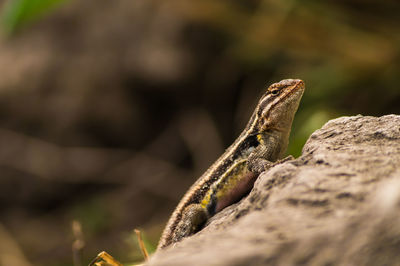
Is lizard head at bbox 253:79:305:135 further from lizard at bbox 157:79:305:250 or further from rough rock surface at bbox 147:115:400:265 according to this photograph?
rough rock surface at bbox 147:115:400:265

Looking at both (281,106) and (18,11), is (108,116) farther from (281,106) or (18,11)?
(18,11)

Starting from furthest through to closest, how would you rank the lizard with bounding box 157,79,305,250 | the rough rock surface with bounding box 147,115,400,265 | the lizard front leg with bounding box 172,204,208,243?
the lizard with bounding box 157,79,305,250
the lizard front leg with bounding box 172,204,208,243
the rough rock surface with bounding box 147,115,400,265

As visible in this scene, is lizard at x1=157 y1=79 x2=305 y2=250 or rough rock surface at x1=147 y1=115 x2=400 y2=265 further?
lizard at x1=157 y1=79 x2=305 y2=250

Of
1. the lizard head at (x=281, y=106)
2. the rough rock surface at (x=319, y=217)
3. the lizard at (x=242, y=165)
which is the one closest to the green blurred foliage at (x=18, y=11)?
the lizard at (x=242, y=165)

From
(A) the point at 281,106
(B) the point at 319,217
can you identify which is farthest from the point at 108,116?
(B) the point at 319,217

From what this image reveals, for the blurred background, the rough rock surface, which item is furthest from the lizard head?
the blurred background

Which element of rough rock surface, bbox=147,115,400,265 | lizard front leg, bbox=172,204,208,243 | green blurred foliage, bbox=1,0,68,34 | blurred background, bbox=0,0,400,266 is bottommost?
rough rock surface, bbox=147,115,400,265

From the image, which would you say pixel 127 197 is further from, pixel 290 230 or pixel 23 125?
pixel 290 230
